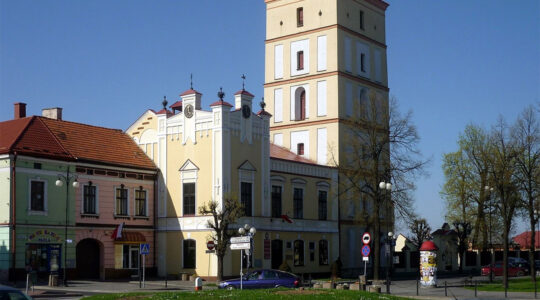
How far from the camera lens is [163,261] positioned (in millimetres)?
51562

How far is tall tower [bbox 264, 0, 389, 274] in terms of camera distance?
2438 inches

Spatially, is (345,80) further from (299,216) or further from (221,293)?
(221,293)

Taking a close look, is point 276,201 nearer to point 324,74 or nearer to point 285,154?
point 285,154

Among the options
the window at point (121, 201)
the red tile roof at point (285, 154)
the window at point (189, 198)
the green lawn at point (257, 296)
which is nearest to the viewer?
the green lawn at point (257, 296)

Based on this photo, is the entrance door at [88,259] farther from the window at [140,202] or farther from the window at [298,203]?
the window at [298,203]

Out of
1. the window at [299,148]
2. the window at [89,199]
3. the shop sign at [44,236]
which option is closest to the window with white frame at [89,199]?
the window at [89,199]

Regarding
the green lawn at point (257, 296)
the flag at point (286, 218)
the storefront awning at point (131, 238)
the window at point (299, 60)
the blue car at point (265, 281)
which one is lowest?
the blue car at point (265, 281)

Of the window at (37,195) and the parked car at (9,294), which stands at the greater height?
the window at (37,195)

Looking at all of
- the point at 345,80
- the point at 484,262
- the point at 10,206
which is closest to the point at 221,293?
the point at 10,206

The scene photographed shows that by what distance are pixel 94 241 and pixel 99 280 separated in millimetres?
2658

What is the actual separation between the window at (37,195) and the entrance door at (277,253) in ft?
53.6

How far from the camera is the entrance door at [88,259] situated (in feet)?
154

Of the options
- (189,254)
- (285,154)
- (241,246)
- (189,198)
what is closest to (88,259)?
(189,254)

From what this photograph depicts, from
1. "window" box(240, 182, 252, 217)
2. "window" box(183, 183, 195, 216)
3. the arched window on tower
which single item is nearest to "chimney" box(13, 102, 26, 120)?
"window" box(183, 183, 195, 216)
